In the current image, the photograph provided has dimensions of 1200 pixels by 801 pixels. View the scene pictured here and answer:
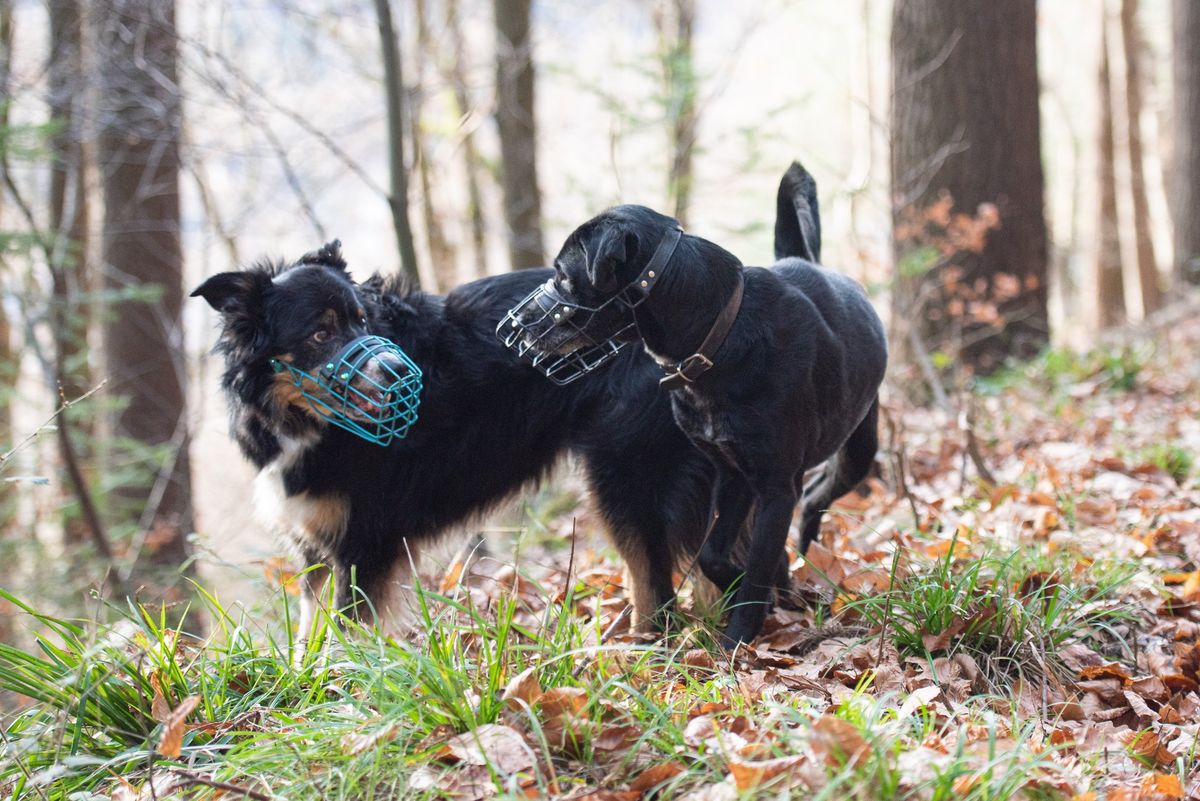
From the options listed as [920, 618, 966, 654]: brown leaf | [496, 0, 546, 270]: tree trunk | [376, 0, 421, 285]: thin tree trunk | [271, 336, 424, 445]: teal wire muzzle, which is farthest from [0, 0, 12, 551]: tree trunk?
[920, 618, 966, 654]: brown leaf

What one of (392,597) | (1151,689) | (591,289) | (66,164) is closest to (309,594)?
(392,597)

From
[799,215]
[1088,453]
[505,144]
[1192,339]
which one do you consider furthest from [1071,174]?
[799,215]

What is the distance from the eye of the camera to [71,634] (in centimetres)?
280

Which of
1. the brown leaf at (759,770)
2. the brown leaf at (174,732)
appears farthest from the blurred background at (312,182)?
the brown leaf at (759,770)

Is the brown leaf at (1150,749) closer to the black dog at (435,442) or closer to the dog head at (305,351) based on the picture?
the black dog at (435,442)

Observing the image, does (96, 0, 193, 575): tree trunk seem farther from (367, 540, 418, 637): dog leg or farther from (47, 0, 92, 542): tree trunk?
(367, 540, 418, 637): dog leg

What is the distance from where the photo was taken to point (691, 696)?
2498 mm

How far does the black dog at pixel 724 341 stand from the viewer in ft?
10.1

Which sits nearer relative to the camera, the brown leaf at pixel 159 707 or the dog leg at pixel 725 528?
the brown leaf at pixel 159 707

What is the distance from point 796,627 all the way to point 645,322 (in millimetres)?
1222

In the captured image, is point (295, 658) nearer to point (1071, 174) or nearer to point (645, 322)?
point (645, 322)

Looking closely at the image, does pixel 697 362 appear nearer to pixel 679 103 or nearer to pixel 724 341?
pixel 724 341

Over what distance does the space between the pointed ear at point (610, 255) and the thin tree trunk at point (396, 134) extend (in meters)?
2.68

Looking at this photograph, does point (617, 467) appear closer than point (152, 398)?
Yes
